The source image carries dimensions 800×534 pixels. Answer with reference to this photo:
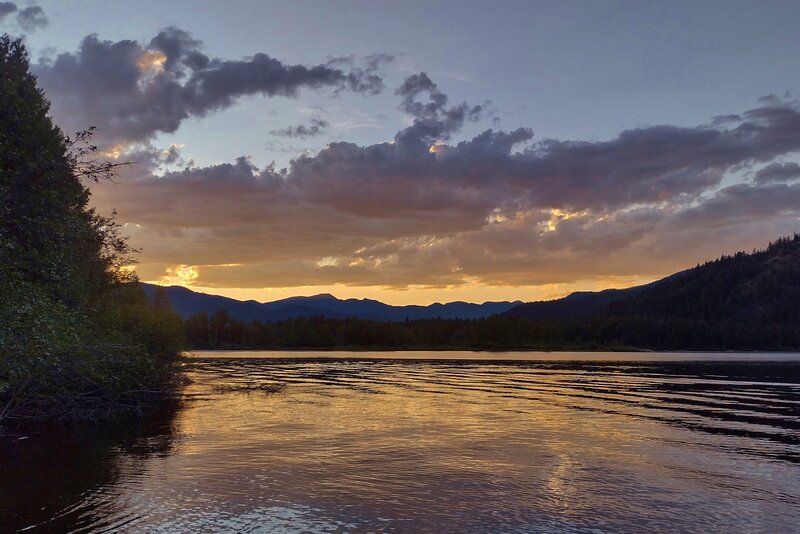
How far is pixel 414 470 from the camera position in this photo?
36.2 m

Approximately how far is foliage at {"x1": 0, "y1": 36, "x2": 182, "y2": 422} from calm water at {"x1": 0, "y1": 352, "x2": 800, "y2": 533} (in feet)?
17.1

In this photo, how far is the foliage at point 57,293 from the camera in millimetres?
26984

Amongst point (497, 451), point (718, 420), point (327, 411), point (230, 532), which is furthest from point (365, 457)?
point (718, 420)

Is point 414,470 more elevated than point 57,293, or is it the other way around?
point 57,293

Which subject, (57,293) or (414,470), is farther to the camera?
(57,293)

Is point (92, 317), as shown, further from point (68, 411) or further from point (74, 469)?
point (74, 469)

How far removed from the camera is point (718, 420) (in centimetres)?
5853

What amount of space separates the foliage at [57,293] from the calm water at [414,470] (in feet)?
17.1

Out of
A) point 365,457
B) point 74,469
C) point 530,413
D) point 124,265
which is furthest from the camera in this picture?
point 124,265

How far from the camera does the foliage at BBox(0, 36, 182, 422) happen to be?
27.0m

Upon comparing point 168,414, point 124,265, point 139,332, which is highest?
point 124,265

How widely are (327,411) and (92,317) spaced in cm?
2480

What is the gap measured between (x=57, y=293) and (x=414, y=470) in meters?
30.6

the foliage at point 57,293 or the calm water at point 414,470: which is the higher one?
the foliage at point 57,293
